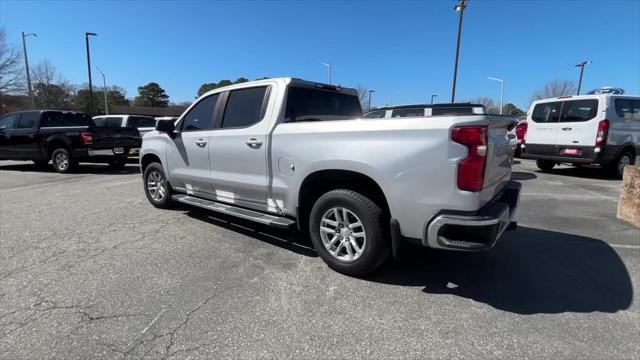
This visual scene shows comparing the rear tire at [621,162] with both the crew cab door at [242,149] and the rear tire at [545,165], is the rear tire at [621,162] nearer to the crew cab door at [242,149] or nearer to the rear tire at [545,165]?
the rear tire at [545,165]

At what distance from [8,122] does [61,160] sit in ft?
8.44

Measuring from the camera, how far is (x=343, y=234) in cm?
341

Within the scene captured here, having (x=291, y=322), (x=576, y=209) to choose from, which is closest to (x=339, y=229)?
(x=291, y=322)

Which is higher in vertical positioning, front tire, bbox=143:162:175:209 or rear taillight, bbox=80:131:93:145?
rear taillight, bbox=80:131:93:145

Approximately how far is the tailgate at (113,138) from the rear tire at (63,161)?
0.94 m

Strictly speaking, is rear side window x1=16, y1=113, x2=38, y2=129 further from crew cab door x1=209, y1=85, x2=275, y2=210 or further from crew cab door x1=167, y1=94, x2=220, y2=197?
crew cab door x1=209, y1=85, x2=275, y2=210

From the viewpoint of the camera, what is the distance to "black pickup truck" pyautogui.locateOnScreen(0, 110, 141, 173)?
1024cm

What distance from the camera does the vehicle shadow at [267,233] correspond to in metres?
4.23

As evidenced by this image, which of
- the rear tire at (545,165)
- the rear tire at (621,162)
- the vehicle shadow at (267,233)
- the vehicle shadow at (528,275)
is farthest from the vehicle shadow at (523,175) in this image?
the vehicle shadow at (267,233)

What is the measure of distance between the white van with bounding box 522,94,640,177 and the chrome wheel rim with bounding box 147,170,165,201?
9936 millimetres

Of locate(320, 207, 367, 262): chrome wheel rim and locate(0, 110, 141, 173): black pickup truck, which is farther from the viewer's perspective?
locate(0, 110, 141, 173): black pickup truck

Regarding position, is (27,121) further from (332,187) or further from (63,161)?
(332,187)

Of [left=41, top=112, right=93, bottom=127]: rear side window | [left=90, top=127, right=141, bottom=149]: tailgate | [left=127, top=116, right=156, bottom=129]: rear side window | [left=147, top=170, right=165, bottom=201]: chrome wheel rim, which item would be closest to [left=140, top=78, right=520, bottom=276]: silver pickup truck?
[left=147, top=170, right=165, bottom=201]: chrome wheel rim

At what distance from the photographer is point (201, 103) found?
5.00 metres
